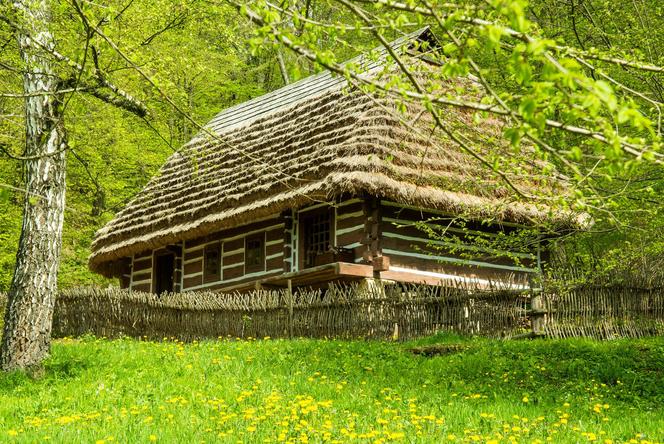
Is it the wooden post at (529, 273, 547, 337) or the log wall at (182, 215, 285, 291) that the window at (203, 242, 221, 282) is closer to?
the log wall at (182, 215, 285, 291)

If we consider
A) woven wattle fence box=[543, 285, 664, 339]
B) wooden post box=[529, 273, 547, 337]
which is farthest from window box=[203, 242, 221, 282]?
woven wattle fence box=[543, 285, 664, 339]

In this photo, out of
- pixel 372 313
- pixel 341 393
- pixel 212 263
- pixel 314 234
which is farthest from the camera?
pixel 212 263

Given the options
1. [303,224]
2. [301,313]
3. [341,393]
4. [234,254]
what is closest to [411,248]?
[303,224]

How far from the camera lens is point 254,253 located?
61.8ft

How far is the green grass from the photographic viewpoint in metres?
6.35

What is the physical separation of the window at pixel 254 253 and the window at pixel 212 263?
127cm

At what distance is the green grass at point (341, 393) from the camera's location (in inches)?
250

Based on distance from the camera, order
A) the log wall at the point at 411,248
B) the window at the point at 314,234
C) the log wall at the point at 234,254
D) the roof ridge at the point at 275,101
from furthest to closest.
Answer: the roof ridge at the point at 275,101
the log wall at the point at 234,254
the window at the point at 314,234
the log wall at the point at 411,248

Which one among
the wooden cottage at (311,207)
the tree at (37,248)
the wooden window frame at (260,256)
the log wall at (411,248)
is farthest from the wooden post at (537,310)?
the wooden window frame at (260,256)

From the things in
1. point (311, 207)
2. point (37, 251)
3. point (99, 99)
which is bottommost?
point (37, 251)

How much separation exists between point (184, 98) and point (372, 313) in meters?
10.2

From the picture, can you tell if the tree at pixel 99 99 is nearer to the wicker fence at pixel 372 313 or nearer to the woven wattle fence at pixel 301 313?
the woven wattle fence at pixel 301 313

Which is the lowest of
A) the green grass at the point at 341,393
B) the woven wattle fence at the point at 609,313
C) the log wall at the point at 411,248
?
the green grass at the point at 341,393

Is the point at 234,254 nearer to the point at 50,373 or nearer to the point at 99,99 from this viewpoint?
the point at 99,99
